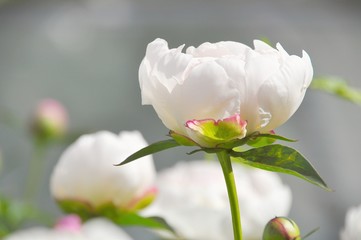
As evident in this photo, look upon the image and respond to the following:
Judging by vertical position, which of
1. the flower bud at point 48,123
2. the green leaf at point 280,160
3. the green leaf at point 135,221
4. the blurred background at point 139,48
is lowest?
the blurred background at point 139,48

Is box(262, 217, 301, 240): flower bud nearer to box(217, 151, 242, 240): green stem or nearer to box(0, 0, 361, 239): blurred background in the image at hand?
box(217, 151, 242, 240): green stem

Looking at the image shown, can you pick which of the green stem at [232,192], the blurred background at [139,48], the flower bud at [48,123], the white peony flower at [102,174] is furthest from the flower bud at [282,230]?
the blurred background at [139,48]

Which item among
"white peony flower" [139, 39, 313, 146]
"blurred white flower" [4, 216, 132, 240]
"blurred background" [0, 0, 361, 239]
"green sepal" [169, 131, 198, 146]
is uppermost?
"white peony flower" [139, 39, 313, 146]

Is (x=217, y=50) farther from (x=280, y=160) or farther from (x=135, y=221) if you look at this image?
(x=135, y=221)

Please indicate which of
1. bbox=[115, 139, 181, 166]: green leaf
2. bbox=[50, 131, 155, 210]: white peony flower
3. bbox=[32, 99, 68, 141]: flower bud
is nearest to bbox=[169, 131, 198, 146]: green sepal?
bbox=[115, 139, 181, 166]: green leaf

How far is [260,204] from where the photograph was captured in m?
0.64

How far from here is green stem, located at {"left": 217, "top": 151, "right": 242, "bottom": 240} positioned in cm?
38

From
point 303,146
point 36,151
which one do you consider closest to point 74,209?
point 36,151

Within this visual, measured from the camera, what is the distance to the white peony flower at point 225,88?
38 cm

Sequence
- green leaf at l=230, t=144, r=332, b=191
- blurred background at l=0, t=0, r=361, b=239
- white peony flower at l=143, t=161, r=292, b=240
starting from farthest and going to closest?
blurred background at l=0, t=0, r=361, b=239 → white peony flower at l=143, t=161, r=292, b=240 → green leaf at l=230, t=144, r=332, b=191

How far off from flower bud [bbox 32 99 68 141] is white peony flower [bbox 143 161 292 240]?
0.42 metres

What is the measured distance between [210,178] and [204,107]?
1.26 feet

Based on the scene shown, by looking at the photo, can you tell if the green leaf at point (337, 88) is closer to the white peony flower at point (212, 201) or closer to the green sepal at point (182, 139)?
the white peony flower at point (212, 201)

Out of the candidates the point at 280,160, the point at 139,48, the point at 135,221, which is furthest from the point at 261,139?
the point at 139,48
